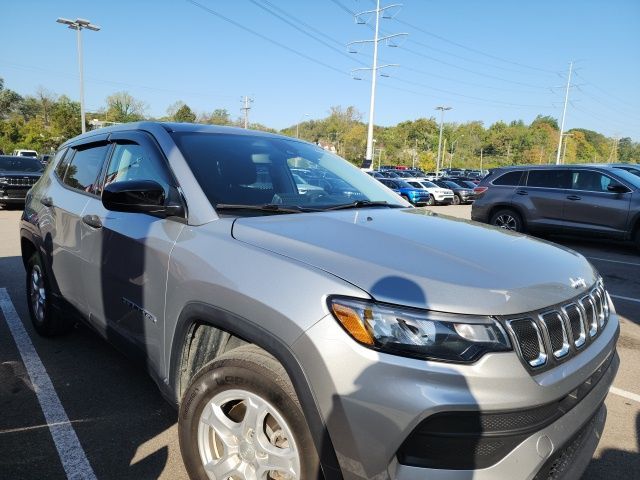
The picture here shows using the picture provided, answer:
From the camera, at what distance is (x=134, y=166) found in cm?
292

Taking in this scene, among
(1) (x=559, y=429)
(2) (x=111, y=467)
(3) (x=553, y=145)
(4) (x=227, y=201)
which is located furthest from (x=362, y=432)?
(3) (x=553, y=145)

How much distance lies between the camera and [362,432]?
1.55 meters

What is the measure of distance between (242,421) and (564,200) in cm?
1023

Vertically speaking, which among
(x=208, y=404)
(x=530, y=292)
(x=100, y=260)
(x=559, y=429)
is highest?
(x=530, y=292)

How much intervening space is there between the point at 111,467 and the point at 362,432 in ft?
5.28

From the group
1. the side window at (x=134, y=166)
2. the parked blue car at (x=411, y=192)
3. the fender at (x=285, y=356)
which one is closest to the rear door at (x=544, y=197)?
the side window at (x=134, y=166)

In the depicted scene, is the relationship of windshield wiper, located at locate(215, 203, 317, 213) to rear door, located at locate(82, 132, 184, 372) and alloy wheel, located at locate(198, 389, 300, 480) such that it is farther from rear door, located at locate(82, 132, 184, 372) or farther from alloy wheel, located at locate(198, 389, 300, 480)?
alloy wheel, located at locate(198, 389, 300, 480)

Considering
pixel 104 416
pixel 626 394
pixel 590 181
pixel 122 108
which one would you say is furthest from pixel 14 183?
pixel 122 108

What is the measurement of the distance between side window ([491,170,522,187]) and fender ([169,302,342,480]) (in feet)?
34.8

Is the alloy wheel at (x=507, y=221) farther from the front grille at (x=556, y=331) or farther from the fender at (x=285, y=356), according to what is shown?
the fender at (x=285, y=356)

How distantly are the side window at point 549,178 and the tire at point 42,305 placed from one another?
33.0ft

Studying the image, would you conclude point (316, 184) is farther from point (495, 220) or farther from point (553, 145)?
point (553, 145)

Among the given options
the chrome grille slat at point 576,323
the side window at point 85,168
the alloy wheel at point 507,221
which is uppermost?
the side window at point 85,168

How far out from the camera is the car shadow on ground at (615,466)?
8.16 feet
